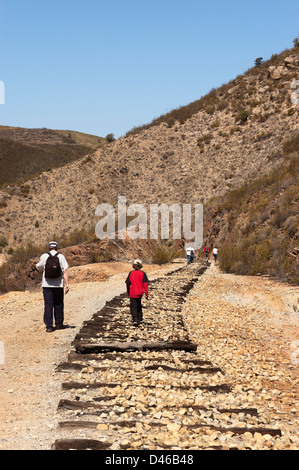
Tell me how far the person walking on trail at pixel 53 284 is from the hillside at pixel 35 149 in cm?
6302

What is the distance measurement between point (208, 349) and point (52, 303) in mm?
3515

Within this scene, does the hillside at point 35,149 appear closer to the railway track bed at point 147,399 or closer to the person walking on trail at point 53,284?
the person walking on trail at point 53,284

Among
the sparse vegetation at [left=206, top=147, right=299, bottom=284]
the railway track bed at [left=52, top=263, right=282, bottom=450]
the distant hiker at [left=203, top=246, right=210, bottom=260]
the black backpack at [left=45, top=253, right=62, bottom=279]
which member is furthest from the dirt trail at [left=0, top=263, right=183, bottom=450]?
the distant hiker at [left=203, top=246, right=210, bottom=260]

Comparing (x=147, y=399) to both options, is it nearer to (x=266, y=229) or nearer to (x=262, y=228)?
(x=266, y=229)

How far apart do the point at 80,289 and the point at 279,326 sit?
28.1ft

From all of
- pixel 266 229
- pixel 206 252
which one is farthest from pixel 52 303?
pixel 206 252

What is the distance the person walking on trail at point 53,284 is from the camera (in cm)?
911

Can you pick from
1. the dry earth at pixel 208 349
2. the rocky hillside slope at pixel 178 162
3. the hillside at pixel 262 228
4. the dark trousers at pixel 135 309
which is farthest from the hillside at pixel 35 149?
the dark trousers at pixel 135 309

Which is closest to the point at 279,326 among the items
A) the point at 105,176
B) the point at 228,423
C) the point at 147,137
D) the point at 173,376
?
the point at 173,376

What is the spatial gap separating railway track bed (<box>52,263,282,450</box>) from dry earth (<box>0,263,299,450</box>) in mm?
227

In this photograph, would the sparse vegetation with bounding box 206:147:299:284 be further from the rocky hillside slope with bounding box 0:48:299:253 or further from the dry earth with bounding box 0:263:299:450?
the rocky hillside slope with bounding box 0:48:299:253

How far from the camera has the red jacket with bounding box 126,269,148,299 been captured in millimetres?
9117
